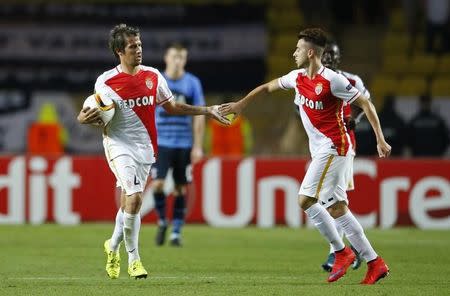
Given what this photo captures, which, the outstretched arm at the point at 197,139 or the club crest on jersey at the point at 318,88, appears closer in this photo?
the club crest on jersey at the point at 318,88

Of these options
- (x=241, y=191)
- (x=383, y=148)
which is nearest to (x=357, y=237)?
(x=383, y=148)

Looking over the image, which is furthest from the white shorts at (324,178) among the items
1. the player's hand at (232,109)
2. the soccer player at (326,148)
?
the player's hand at (232,109)

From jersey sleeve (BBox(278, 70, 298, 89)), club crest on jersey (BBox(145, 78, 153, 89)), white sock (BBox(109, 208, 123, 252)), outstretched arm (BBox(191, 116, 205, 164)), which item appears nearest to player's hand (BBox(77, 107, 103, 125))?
club crest on jersey (BBox(145, 78, 153, 89))

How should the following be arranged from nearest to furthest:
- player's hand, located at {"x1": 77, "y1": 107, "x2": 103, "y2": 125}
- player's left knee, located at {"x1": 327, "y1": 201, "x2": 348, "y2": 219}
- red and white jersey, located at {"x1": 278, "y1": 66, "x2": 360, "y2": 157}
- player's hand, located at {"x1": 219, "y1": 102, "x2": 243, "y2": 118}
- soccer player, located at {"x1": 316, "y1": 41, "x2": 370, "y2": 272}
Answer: player's hand, located at {"x1": 77, "y1": 107, "x2": 103, "y2": 125} → red and white jersey, located at {"x1": 278, "y1": 66, "x2": 360, "y2": 157} → player's left knee, located at {"x1": 327, "y1": 201, "x2": 348, "y2": 219} → player's hand, located at {"x1": 219, "y1": 102, "x2": 243, "y2": 118} → soccer player, located at {"x1": 316, "y1": 41, "x2": 370, "y2": 272}

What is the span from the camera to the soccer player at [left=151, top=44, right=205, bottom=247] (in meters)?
13.6

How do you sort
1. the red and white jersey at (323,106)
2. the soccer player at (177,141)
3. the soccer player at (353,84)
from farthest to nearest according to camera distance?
1. the soccer player at (177,141)
2. the soccer player at (353,84)
3. the red and white jersey at (323,106)

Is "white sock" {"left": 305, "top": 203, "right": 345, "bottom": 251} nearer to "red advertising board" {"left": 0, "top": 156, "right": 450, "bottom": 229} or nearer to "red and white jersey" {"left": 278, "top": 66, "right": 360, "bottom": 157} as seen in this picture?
"red and white jersey" {"left": 278, "top": 66, "right": 360, "bottom": 157}

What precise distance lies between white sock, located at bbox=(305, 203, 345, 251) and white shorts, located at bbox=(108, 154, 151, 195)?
4.35 ft

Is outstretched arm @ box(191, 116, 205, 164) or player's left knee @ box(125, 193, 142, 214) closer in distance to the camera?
player's left knee @ box(125, 193, 142, 214)

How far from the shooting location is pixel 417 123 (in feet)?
64.0

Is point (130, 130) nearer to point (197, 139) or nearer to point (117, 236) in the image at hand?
point (117, 236)

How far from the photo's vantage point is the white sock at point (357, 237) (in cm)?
948

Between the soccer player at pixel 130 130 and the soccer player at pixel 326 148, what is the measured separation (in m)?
1.13

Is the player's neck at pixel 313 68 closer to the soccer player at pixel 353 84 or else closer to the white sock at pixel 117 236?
the soccer player at pixel 353 84
